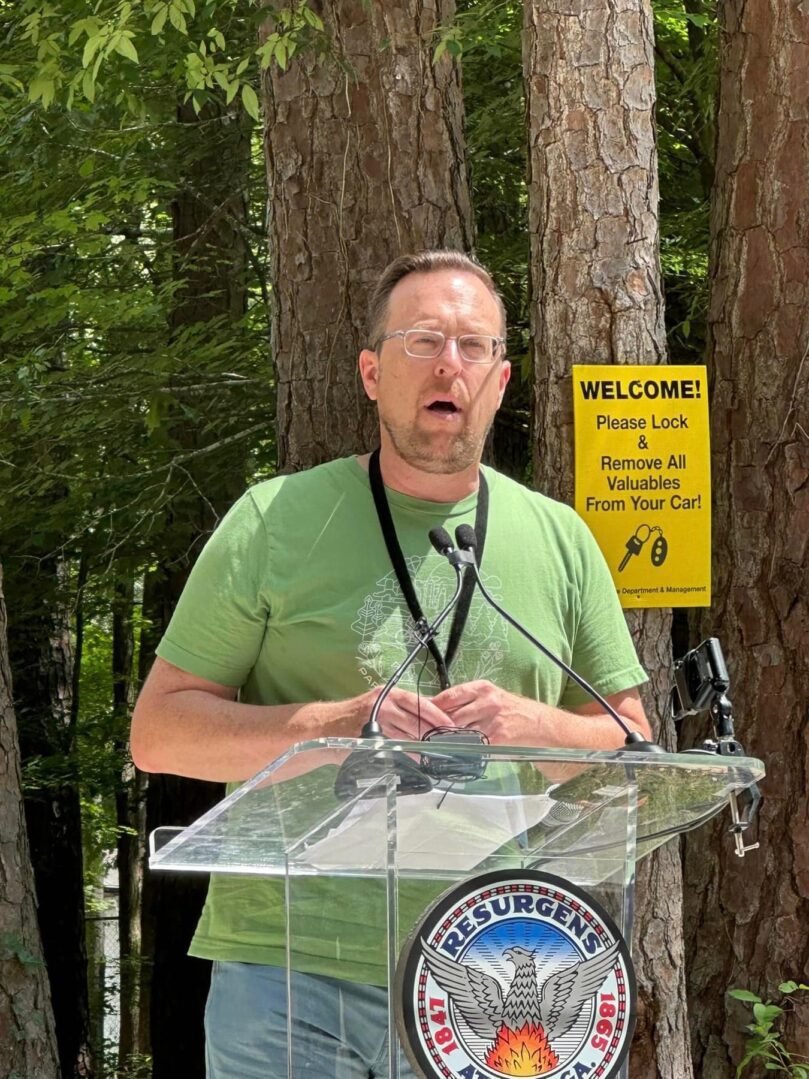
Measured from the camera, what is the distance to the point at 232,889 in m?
2.57

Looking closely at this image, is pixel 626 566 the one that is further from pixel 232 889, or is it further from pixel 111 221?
pixel 111 221

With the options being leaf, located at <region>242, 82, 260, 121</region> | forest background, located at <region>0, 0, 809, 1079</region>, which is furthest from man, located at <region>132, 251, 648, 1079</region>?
leaf, located at <region>242, 82, 260, 121</region>

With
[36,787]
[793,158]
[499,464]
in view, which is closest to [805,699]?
[793,158]

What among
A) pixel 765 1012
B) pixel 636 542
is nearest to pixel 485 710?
pixel 636 542

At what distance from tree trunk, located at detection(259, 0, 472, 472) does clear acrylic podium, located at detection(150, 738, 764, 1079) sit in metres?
2.25

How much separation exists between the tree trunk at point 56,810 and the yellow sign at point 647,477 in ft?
22.8

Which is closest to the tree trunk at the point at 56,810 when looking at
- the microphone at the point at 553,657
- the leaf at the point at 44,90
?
the leaf at the point at 44,90

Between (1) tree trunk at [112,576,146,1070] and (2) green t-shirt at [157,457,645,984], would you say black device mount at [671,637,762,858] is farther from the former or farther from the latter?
(1) tree trunk at [112,576,146,1070]

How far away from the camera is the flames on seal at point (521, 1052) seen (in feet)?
5.96

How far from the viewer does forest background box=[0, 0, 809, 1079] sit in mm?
3777

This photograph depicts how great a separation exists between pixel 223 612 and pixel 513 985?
1.09 metres

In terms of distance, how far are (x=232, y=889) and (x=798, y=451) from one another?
280 cm

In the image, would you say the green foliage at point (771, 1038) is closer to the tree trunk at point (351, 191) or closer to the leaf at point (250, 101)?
the tree trunk at point (351, 191)

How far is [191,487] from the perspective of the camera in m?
7.36
